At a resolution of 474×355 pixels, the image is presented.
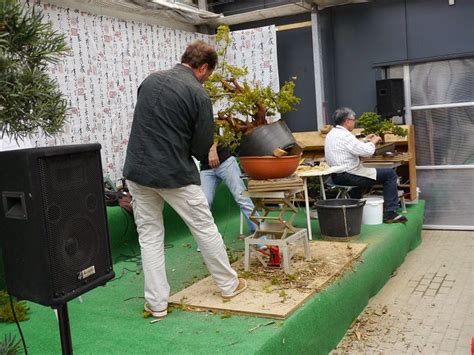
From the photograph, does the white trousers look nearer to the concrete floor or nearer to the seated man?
the concrete floor

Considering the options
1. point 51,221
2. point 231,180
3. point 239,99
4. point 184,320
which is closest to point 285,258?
point 184,320

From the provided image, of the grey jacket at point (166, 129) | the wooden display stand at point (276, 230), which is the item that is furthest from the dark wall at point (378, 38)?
the grey jacket at point (166, 129)

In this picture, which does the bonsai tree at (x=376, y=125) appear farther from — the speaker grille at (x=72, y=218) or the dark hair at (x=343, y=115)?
the speaker grille at (x=72, y=218)

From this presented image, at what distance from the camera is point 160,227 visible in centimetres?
287

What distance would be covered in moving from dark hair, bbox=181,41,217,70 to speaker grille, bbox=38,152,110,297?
109 cm

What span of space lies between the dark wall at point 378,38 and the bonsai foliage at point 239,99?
3.26m

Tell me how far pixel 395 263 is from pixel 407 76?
8.56 feet

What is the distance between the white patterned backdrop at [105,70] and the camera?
15.4 feet

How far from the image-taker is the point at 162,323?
272 centimetres

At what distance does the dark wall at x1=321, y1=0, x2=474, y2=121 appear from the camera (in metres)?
6.02

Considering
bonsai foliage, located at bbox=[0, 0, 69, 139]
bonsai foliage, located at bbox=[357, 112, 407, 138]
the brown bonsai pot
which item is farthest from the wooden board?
bonsai foliage, located at bbox=[357, 112, 407, 138]

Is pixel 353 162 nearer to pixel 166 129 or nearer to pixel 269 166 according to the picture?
pixel 269 166

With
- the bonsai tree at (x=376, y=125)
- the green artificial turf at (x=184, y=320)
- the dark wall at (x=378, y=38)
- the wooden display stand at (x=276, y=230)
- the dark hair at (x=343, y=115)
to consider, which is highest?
the dark wall at (x=378, y=38)

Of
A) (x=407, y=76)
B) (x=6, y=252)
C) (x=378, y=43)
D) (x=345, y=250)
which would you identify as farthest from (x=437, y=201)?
(x=6, y=252)
